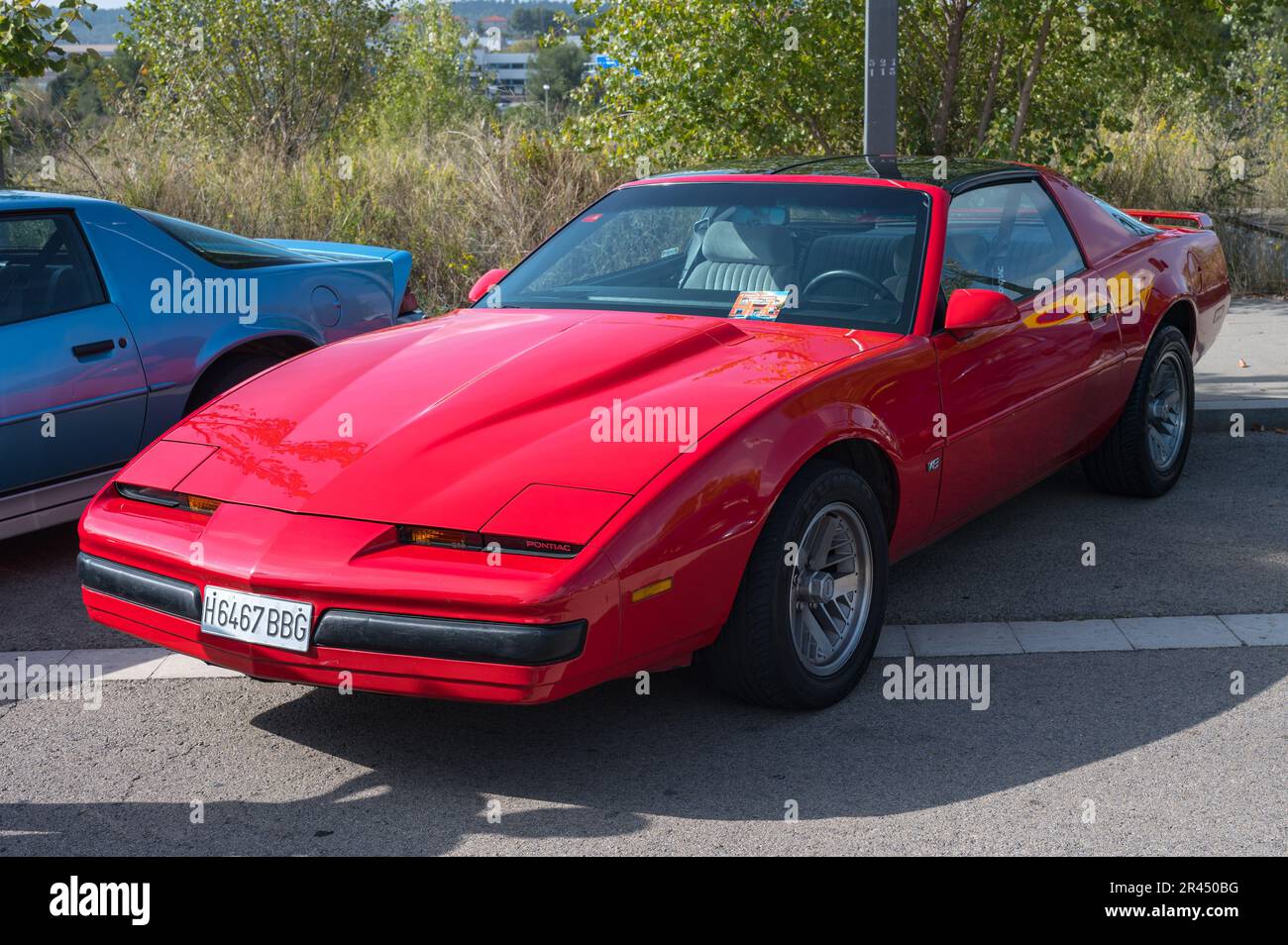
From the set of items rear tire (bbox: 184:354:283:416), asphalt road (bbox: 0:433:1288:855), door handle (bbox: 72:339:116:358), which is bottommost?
asphalt road (bbox: 0:433:1288:855)

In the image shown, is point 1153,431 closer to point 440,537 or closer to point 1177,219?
point 1177,219

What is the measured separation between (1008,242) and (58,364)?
144 inches

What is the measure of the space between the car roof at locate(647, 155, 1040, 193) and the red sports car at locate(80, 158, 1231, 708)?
0.03 meters

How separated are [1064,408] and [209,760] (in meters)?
3.27

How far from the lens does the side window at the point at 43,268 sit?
5.68 metres

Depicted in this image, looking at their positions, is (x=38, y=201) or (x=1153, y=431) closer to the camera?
(x=38, y=201)

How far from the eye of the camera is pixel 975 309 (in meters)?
4.51

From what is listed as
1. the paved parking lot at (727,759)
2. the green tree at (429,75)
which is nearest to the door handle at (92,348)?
the paved parking lot at (727,759)

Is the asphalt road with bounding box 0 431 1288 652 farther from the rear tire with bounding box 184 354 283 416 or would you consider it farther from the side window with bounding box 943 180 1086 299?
the side window with bounding box 943 180 1086 299

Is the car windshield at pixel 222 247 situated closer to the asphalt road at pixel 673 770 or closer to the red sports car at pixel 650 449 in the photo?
the red sports car at pixel 650 449

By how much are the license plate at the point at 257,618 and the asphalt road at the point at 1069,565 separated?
154 centimetres

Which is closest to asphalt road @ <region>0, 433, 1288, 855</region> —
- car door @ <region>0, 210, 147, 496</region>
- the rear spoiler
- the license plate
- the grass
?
the license plate

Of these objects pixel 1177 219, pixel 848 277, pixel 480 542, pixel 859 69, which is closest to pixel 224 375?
pixel 848 277

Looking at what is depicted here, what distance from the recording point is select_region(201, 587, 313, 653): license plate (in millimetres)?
3416
